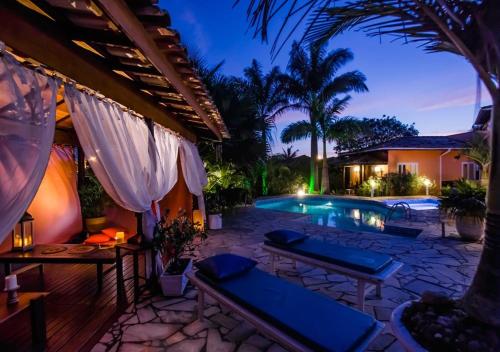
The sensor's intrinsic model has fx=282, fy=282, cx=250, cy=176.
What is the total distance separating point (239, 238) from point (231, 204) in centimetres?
341

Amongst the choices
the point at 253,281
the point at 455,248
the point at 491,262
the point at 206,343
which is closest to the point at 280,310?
the point at 253,281

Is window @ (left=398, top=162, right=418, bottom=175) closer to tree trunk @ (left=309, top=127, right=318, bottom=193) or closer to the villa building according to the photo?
the villa building

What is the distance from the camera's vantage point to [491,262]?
2.07 m

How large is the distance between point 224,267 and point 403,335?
6.50 ft

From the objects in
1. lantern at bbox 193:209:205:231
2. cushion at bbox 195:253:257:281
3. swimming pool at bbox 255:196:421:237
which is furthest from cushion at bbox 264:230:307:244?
swimming pool at bbox 255:196:421:237

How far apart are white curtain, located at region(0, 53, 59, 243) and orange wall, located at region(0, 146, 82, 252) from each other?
4.47m

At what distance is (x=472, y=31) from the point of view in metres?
2.17

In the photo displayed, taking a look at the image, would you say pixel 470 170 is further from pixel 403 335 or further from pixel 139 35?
pixel 139 35

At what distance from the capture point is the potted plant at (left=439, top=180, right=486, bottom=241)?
6929 millimetres

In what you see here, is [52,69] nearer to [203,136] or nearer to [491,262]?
[491,262]

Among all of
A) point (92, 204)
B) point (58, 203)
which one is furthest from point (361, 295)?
point (58, 203)

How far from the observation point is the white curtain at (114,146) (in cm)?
294

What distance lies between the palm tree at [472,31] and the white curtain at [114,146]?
6.90 feet

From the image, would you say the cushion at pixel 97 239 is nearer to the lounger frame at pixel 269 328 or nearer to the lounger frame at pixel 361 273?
the lounger frame at pixel 269 328
